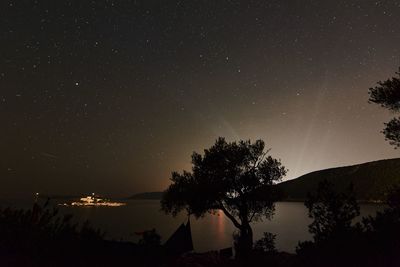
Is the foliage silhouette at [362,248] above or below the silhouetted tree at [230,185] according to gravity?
below

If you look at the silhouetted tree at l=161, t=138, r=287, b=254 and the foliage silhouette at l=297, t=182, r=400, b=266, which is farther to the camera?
the silhouetted tree at l=161, t=138, r=287, b=254

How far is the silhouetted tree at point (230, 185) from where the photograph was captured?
30500 millimetres

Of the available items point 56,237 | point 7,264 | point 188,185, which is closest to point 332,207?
point 188,185

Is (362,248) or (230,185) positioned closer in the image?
(362,248)

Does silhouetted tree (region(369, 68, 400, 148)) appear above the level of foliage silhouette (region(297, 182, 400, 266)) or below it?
above

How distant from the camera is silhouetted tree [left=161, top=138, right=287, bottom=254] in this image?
3050 centimetres

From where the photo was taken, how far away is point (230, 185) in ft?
101

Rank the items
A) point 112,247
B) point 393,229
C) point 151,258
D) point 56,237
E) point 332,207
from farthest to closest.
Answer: point 332,207
point 151,258
point 112,247
point 393,229
point 56,237

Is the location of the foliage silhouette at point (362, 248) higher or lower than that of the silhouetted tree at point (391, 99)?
lower

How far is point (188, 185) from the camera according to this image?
31.1 metres

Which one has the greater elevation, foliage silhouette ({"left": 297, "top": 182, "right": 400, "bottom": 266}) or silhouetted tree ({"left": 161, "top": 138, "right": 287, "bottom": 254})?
silhouetted tree ({"left": 161, "top": 138, "right": 287, "bottom": 254})

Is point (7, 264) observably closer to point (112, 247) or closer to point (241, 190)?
point (112, 247)

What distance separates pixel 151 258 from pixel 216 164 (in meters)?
15.0

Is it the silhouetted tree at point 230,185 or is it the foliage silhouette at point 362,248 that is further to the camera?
the silhouetted tree at point 230,185
